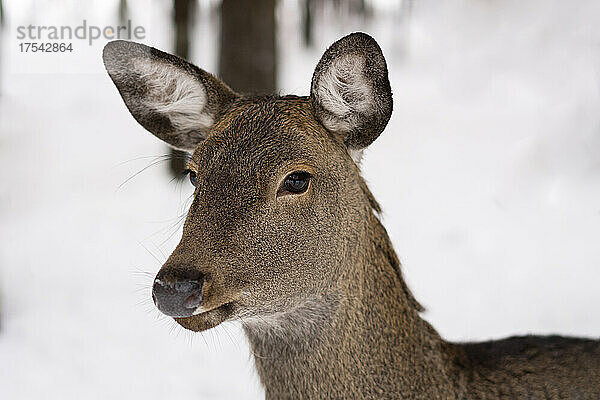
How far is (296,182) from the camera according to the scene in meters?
2.15

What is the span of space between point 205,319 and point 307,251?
0.37 meters

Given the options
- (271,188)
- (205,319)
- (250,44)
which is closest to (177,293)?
(205,319)

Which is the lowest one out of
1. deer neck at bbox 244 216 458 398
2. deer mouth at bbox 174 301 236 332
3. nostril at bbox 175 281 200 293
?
deer neck at bbox 244 216 458 398

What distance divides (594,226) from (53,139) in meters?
4.83

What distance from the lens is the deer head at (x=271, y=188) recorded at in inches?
78.2

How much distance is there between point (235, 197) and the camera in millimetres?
2082

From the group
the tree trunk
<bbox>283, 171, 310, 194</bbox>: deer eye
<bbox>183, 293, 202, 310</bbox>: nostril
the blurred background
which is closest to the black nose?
<bbox>183, 293, 202, 310</bbox>: nostril

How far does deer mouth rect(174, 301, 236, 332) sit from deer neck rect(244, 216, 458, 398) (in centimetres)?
31

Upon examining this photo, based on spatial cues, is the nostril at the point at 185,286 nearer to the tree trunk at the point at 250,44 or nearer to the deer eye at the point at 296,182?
the deer eye at the point at 296,182

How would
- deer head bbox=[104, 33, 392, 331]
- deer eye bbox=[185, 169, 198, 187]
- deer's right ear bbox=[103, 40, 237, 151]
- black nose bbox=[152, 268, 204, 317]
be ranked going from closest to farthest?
black nose bbox=[152, 268, 204, 317] < deer head bbox=[104, 33, 392, 331] < deer eye bbox=[185, 169, 198, 187] < deer's right ear bbox=[103, 40, 237, 151]

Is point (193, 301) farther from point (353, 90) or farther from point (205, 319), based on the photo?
point (353, 90)

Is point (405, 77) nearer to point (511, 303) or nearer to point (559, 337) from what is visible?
point (511, 303)

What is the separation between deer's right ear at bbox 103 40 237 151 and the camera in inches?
94.0

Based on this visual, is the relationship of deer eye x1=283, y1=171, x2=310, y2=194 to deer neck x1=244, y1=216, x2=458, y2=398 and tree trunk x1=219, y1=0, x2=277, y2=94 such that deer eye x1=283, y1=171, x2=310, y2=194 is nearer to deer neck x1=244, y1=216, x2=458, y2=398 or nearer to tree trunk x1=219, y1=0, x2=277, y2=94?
deer neck x1=244, y1=216, x2=458, y2=398
